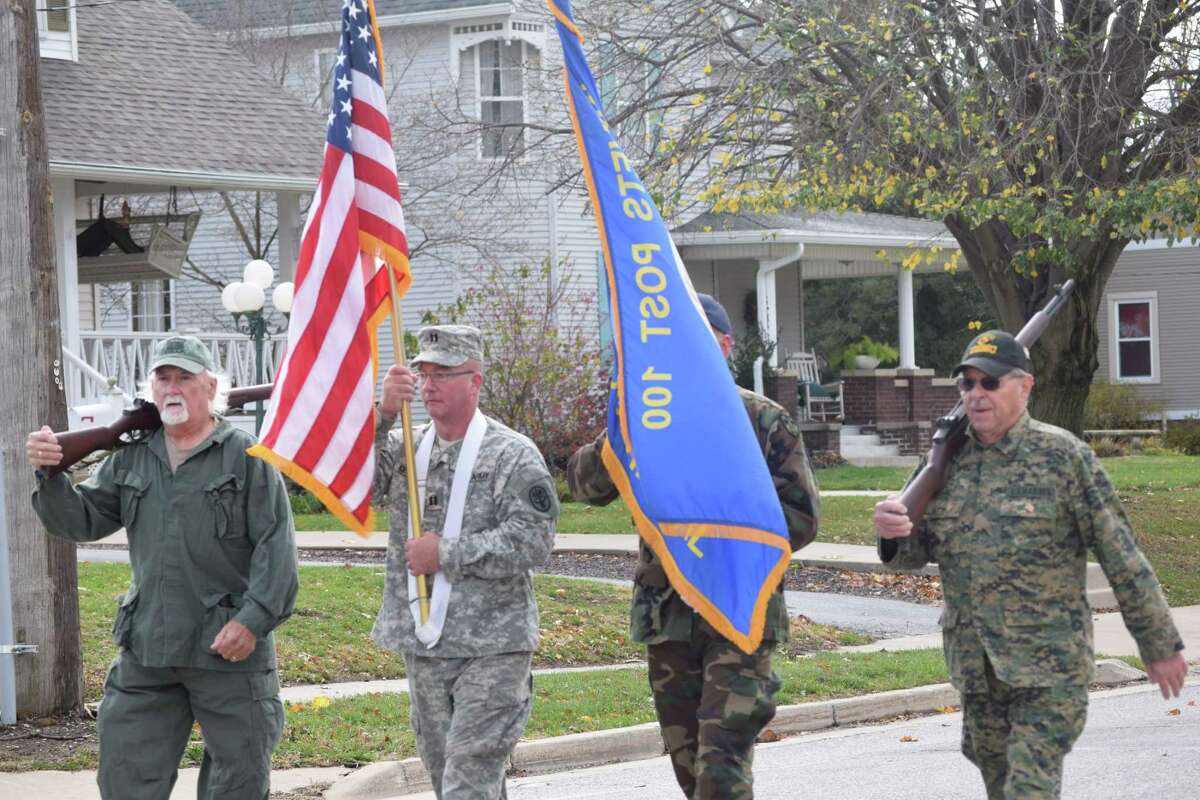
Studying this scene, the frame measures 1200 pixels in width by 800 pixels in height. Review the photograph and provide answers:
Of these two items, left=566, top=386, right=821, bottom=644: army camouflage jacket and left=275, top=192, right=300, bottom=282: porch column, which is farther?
left=275, top=192, right=300, bottom=282: porch column

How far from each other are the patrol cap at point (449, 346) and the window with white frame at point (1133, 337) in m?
35.9

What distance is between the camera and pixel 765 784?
30.0ft

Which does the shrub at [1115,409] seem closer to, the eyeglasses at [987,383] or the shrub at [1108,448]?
the shrub at [1108,448]

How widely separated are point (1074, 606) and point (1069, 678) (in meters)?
0.26

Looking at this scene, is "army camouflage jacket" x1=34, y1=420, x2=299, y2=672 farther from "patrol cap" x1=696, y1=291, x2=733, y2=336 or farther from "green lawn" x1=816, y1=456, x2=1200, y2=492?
"green lawn" x1=816, y1=456, x2=1200, y2=492

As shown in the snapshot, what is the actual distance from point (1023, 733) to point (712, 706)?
106cm

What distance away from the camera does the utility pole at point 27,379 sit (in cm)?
1016

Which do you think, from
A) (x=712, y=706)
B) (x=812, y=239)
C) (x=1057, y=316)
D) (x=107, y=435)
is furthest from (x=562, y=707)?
(x=812, y=239)

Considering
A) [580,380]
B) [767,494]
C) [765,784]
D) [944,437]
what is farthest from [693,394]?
[580,380]

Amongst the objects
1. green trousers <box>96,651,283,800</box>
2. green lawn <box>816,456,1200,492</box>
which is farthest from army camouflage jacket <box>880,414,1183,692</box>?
green lawn <box>816,456,1200,492</box>

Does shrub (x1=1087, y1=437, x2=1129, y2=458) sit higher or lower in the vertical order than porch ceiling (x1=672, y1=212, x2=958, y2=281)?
lower

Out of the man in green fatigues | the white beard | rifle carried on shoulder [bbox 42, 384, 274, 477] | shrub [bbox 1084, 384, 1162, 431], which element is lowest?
shrub [bbox 1084, 384, 1162, 431]

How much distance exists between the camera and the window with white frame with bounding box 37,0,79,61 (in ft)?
74.7

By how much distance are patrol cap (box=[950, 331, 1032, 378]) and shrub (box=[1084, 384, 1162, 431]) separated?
3178cm
